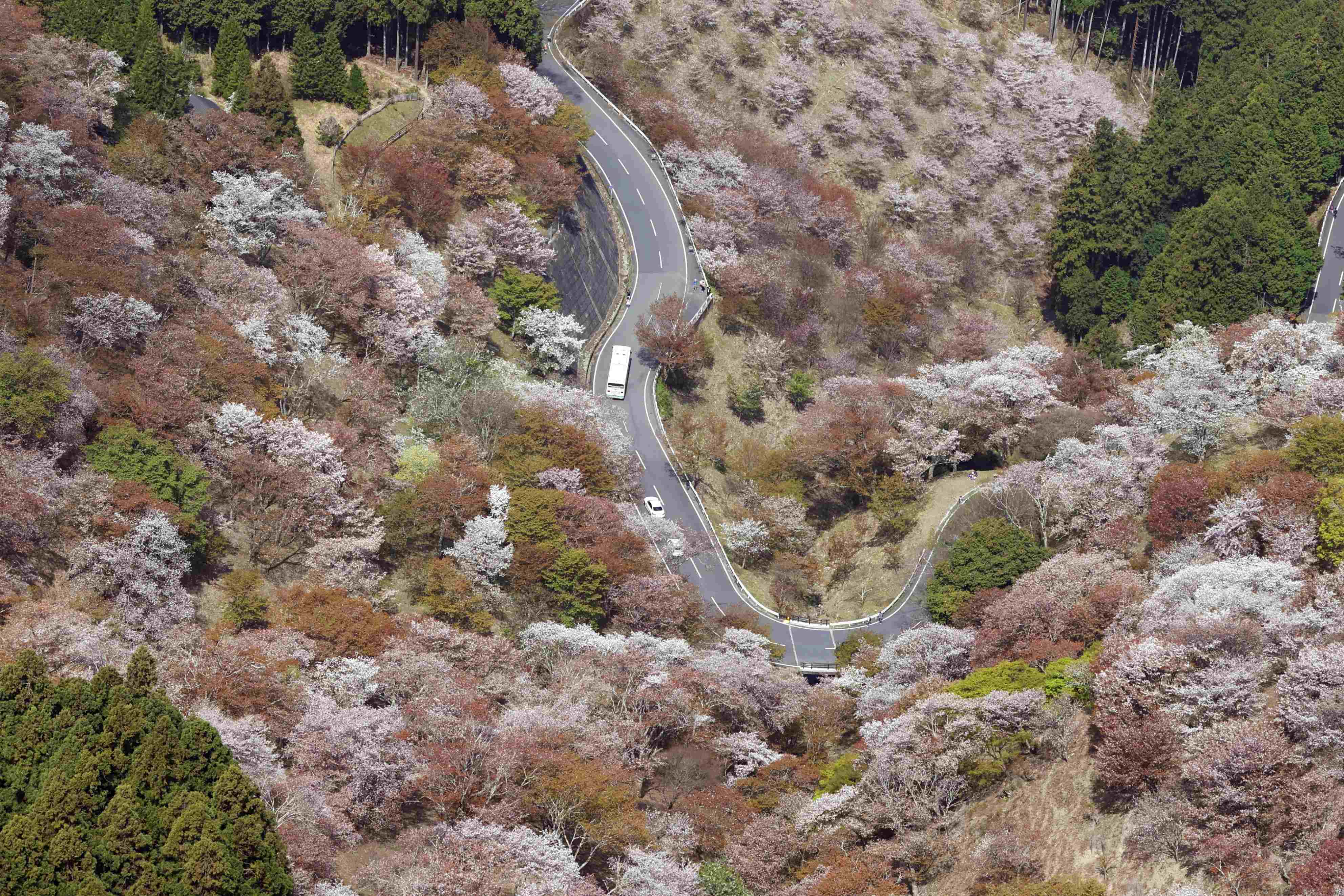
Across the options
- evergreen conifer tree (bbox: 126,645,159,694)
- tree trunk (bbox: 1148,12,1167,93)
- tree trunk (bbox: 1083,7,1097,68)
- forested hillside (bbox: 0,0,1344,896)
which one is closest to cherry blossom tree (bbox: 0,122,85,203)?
forested hillside (bbox: 0,0,1344,896)

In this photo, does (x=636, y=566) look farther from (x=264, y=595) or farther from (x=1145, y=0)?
(x=1145, y=0)

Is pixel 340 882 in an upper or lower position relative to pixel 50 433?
lower

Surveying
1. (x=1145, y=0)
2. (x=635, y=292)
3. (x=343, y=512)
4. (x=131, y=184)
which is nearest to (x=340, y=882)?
(x=343, y=512)

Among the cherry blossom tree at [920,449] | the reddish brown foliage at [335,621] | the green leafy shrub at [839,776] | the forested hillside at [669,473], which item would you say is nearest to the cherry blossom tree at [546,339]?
the forested hillside at [669,473]

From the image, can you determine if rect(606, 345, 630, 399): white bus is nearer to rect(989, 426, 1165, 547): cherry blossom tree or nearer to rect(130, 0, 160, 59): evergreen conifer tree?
rect(989, 426, 1165, 547): cherry blossom tree

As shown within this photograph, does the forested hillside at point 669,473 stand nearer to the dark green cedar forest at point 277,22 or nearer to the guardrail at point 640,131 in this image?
the dark green cedar forest at point 277,22

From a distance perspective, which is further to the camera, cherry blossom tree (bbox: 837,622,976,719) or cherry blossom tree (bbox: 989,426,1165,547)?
cherry blossom tree (bbox: 989,426,1165,547)
